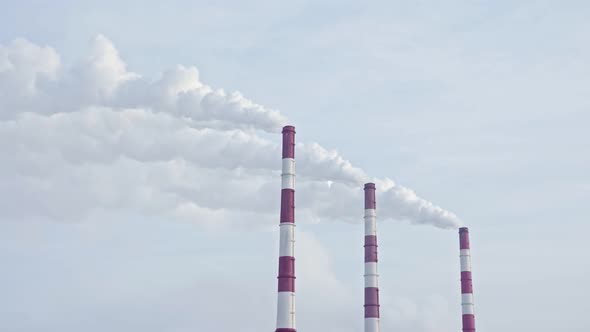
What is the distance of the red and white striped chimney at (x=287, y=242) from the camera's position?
3606cm

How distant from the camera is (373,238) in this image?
47.0m

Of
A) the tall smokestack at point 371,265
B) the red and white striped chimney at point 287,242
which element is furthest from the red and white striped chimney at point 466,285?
the red and white striped chimney at point 287,242

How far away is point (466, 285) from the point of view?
5206 centimetres

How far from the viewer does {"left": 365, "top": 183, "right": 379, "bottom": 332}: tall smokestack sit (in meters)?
45.2

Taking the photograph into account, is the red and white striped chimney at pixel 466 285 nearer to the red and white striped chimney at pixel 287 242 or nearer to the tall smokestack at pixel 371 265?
the tall smokestack at pixel 371 265

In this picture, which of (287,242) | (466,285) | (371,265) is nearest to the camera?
(287,242)

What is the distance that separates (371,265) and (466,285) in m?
9.17

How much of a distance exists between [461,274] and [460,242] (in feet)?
7.32

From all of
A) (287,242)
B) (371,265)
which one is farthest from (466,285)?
(287,242)

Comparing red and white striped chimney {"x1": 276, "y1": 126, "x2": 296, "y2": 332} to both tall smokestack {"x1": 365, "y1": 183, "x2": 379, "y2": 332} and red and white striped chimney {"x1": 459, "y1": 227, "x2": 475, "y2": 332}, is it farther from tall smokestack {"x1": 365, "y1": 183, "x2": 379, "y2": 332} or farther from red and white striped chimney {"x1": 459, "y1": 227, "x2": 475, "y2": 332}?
red and white striped chimney {"x1": 459, "y1": 227, "x2": 475, "y2": 332}

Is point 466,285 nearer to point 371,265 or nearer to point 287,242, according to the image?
point 371,265

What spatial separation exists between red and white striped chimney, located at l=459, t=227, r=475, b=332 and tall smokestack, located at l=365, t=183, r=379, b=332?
859 centimetres

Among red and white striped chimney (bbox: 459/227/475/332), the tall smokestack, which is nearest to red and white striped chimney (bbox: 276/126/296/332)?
the tall smokestack

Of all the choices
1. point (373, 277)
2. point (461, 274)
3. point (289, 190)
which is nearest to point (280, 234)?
point (289, 190)
